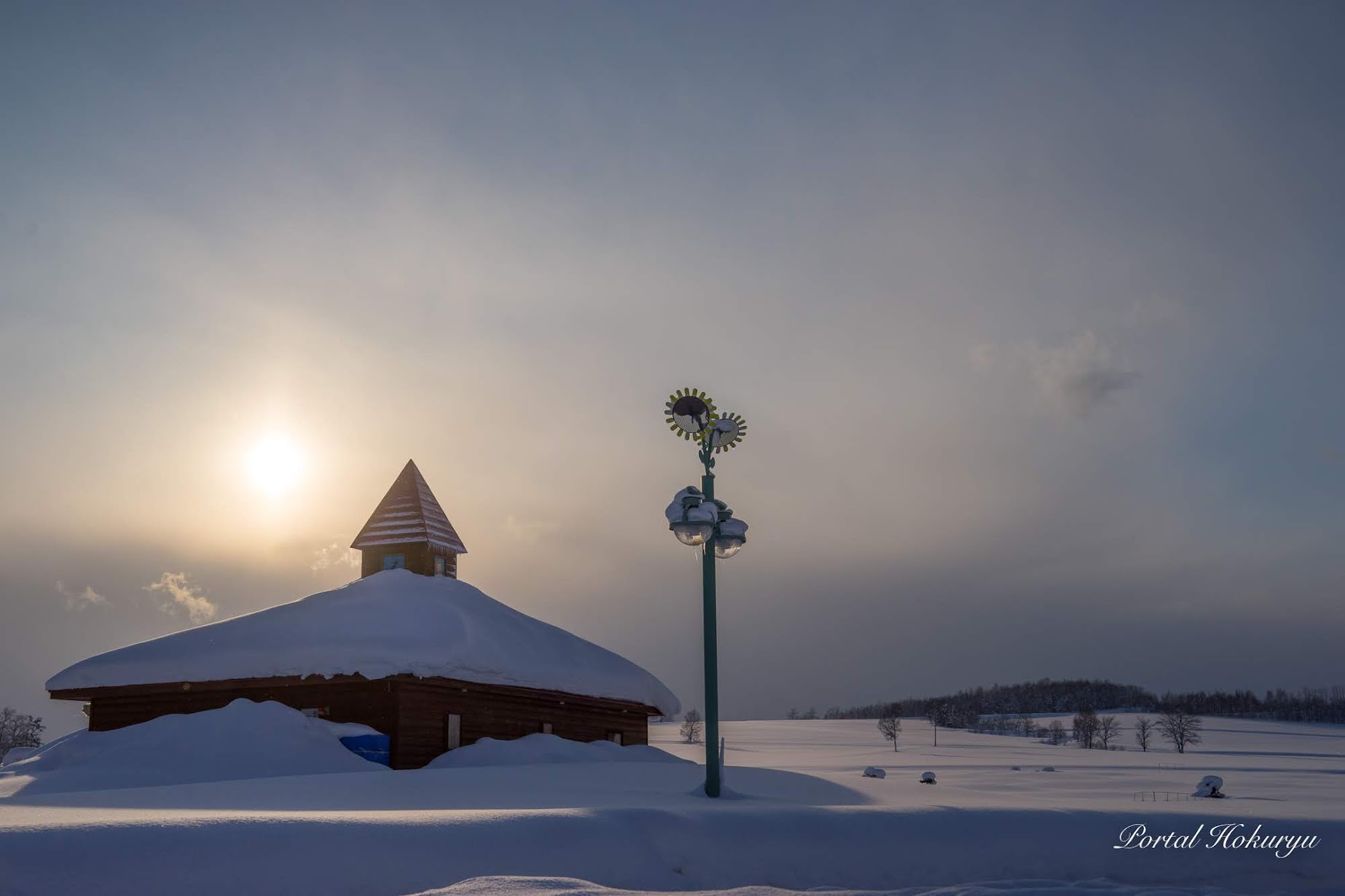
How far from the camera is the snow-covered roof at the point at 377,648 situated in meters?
21.4

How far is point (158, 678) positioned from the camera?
75.2 ft

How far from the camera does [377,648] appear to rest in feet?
69.7

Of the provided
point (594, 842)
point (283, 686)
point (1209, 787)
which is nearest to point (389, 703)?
point (283, 686)

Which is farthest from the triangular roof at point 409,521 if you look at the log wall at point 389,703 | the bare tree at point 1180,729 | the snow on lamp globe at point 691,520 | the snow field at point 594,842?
the bare tree at point 1180,729

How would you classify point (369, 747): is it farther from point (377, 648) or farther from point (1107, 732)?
point (1107, 732)

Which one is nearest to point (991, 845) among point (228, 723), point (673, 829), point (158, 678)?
point (673, 829)

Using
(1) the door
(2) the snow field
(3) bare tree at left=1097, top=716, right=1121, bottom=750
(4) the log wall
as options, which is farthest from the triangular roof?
(3) bare tree at left=1097, top=716, right=1121, bottom=750

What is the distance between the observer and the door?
22578mm

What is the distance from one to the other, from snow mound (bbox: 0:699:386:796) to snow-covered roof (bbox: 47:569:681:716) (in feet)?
5.86

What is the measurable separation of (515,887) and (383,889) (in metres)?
1.24

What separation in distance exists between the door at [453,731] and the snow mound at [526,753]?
0.36 meters

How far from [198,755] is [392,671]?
389cm

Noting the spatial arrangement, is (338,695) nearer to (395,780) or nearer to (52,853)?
(395,780)

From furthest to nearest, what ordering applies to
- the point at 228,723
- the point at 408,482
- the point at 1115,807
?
the point at 408,482, the point at 228,723, the point at 1115,807
